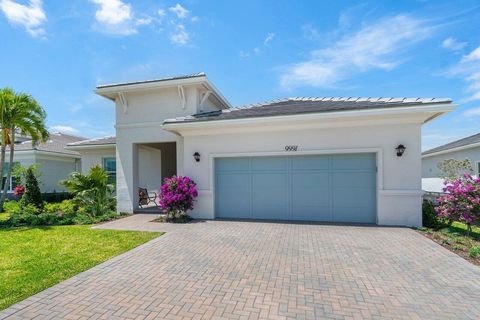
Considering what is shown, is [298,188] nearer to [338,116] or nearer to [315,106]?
[338,116]

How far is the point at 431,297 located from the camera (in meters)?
3.93

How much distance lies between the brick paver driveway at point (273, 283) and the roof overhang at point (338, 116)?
3.93 metres

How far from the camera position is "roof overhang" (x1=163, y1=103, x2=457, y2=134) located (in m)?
7.93

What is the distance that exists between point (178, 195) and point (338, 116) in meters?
6.59

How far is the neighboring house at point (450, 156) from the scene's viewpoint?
587 inches

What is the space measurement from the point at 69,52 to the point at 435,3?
14.2 meters

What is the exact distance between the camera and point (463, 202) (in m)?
7.60

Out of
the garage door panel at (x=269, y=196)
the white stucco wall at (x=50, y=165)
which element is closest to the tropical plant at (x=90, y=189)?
the garage door panel at (x=269, y=196)

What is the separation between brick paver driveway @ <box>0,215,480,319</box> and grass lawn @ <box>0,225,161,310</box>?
375mm

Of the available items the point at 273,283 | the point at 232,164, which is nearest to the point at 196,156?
the point at 232,164

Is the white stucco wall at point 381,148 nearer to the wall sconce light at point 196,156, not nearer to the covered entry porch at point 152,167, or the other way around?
the wall sconce light at point 196,156

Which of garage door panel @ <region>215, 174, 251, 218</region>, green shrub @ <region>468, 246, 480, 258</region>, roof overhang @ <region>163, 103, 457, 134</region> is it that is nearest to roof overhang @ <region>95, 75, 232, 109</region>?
roof overhang @ <region>163, 103, 457, 134</region>

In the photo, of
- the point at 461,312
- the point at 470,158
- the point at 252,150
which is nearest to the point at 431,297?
the point at 461,312

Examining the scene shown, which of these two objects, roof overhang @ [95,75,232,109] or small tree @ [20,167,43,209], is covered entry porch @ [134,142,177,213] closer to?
roof overhang @ [95,75,232,109]
